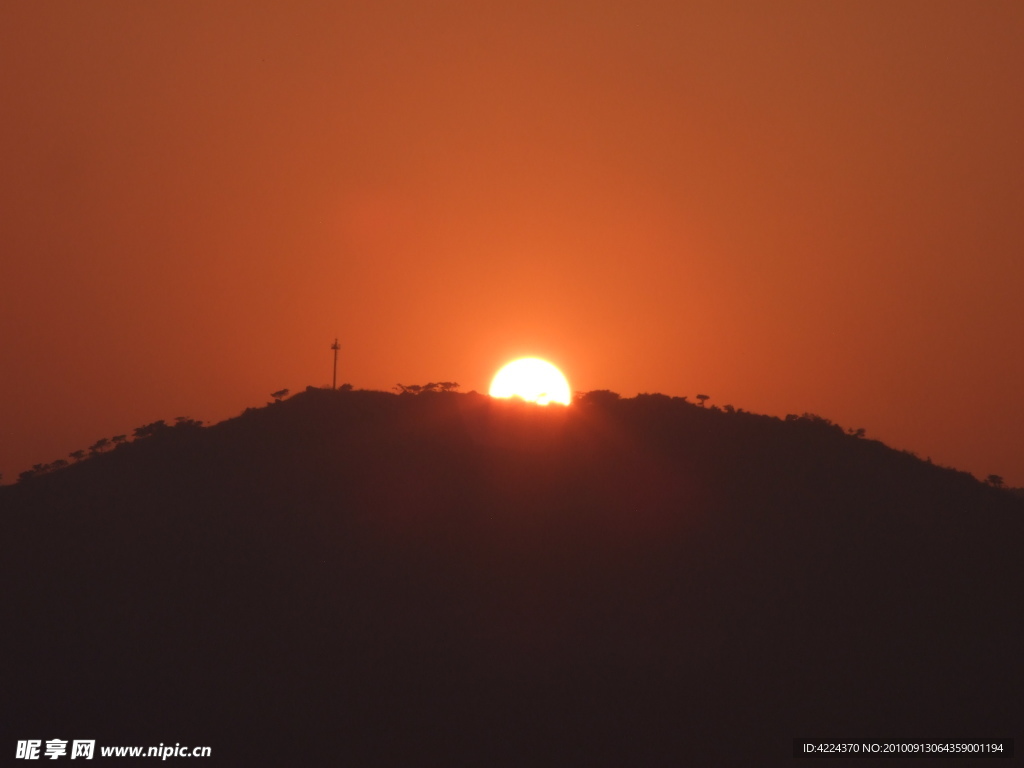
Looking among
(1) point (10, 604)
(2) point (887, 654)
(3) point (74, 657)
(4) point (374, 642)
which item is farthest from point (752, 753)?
(1) point (10, 604)

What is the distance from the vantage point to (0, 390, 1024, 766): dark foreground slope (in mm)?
41156

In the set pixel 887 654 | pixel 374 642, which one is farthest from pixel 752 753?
pixel 374 642

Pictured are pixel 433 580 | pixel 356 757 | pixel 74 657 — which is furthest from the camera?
pixel 433 580

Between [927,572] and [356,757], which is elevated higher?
[927,572]

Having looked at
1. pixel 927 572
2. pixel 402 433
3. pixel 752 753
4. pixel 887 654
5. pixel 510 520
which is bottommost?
pixel 752 753

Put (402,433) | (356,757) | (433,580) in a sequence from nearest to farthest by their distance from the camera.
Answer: (356,757) < (433,580) < (402,433)

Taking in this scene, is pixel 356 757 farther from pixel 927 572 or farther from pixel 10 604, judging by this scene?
pixel 927 572

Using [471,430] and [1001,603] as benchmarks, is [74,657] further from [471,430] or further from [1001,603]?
[1001,603]

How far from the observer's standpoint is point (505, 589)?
4662 centimetres

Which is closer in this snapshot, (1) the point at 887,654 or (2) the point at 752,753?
(2) the point at 752,753

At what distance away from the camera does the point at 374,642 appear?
43906mm

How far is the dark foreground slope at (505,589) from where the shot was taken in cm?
4116

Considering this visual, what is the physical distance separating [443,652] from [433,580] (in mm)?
4146

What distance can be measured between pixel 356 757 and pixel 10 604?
17651 millimetres
